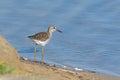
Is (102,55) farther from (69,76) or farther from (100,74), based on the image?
(69,76)

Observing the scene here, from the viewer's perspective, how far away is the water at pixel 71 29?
52.3 feet

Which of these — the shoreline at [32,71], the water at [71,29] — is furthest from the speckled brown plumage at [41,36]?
the shoreline at [32,71]

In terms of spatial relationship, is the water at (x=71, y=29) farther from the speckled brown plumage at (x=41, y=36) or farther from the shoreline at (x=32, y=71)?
the shoreline at (x=32, y=71)

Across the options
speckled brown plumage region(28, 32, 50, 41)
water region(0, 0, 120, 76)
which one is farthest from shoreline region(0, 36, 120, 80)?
speckled brown plumage region(28, 32, 50, 41)

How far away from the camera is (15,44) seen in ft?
56.4

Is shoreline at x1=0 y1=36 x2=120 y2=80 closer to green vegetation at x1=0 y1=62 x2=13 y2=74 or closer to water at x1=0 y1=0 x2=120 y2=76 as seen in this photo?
green vegetation at x1=0 y1=62 x2=13 y2=74

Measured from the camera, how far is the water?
15938 mm

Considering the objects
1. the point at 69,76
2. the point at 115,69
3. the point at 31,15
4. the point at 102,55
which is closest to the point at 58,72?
the point at 69,76

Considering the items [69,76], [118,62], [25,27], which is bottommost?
[69,76]

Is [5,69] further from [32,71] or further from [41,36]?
[41,36]

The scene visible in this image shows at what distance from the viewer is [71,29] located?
1889 cm

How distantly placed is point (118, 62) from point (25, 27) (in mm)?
4313

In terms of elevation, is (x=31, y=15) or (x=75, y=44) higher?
(x=31, y=15)

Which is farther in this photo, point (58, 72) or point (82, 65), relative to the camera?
point (82, 65)
